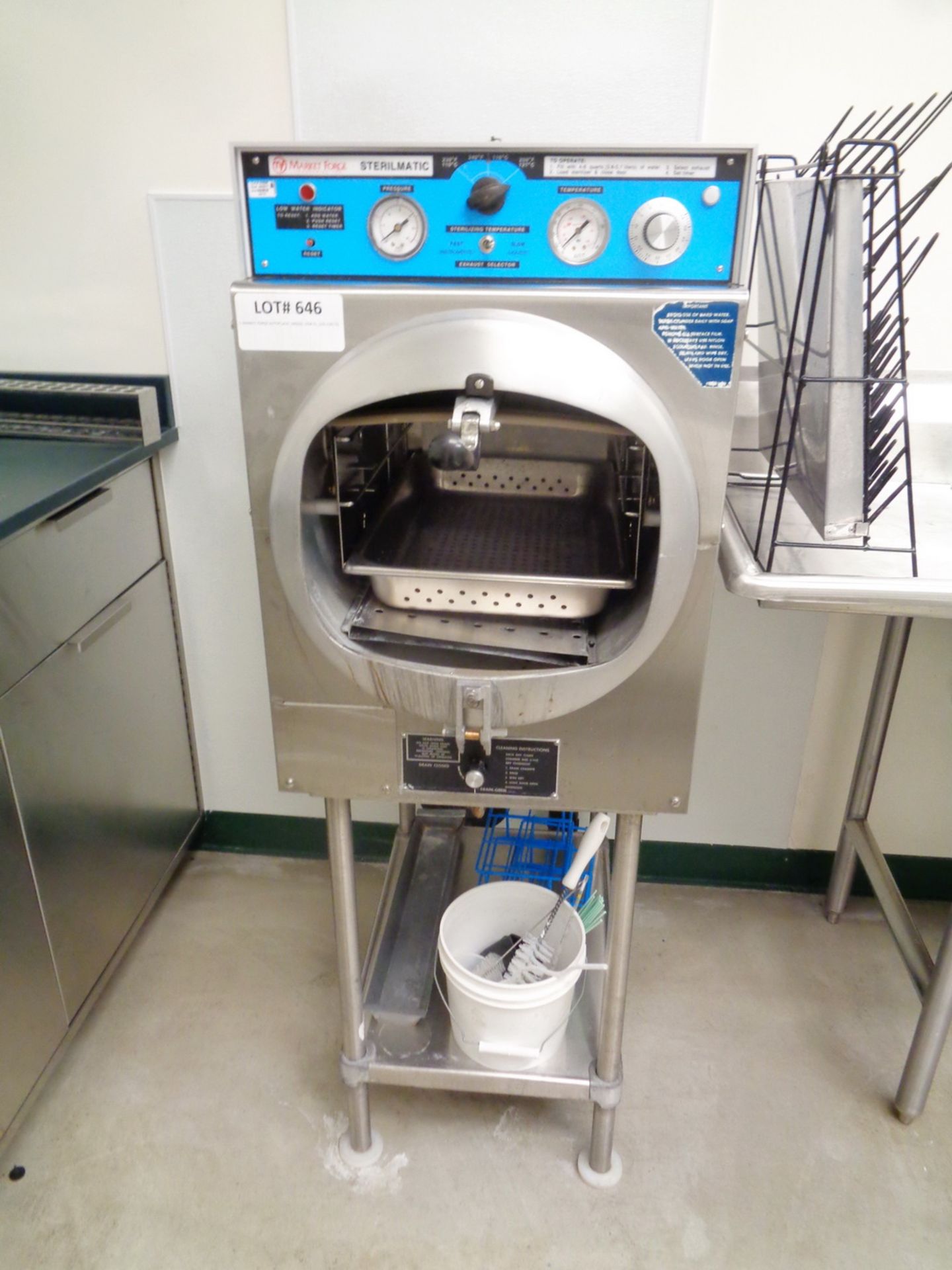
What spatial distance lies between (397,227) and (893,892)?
1.61 meters

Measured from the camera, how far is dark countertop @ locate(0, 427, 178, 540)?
1.43 meters

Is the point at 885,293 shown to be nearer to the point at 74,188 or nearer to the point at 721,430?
the point at 721,430

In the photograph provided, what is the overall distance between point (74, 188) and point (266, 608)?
47.4 inches

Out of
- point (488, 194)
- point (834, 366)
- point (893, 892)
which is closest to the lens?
point (488, 194)

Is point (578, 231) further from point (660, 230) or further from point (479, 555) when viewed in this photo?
point (479, 555)

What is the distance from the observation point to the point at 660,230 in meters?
1.01

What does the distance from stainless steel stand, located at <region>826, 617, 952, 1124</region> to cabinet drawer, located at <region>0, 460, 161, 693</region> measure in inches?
63.2

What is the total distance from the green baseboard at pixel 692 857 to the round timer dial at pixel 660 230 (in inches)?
63.0

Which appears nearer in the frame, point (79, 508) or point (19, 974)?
point (19, 974)

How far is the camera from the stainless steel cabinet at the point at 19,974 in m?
1.48

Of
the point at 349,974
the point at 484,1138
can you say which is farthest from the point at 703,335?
the point at 484,1138

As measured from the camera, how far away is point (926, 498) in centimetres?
154

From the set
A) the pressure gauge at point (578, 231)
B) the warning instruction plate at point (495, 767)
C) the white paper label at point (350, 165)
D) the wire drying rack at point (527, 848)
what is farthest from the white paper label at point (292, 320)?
the wire drying rack at point (527, 848)

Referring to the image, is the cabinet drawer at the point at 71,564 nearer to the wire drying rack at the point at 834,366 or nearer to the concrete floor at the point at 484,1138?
the concrete floor at the point at 484,1138
